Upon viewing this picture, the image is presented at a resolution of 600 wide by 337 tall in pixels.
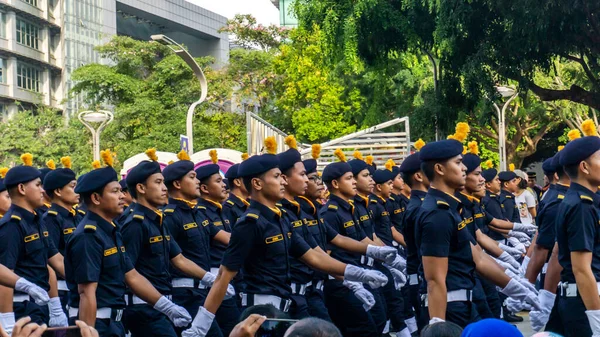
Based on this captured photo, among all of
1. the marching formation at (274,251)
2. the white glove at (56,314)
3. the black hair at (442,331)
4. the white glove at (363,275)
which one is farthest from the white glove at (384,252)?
the black hair at (442,331)

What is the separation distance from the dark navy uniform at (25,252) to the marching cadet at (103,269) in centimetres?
115

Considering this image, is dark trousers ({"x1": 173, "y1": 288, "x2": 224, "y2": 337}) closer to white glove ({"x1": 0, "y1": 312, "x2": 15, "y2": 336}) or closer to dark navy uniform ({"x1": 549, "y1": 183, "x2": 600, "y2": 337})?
white glove ({"x1": 0, "y1": 312, "x2": 15, "y2": 336})

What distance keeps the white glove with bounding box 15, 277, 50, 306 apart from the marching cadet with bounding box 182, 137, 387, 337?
1.39 meters

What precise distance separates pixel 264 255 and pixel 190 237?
2.37 metres

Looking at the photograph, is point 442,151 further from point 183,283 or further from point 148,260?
point 183,283

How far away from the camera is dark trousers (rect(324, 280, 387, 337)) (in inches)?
398

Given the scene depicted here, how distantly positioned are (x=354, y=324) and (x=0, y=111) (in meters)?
57.9

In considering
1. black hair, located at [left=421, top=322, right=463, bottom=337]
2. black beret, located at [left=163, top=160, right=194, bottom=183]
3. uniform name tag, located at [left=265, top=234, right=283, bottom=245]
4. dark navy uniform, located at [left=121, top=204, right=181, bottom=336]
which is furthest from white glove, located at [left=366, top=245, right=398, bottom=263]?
black hair, located at [left=421, top=322, right=463, bottom=337]

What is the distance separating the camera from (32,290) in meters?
8.95

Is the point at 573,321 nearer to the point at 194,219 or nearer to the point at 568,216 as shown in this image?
the point at 568,216

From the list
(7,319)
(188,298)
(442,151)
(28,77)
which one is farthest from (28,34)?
(442,151)

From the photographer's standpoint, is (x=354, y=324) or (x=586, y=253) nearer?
(x=586, y=253)

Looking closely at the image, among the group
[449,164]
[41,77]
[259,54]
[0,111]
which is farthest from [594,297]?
[41,77]

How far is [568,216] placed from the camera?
289 inches
